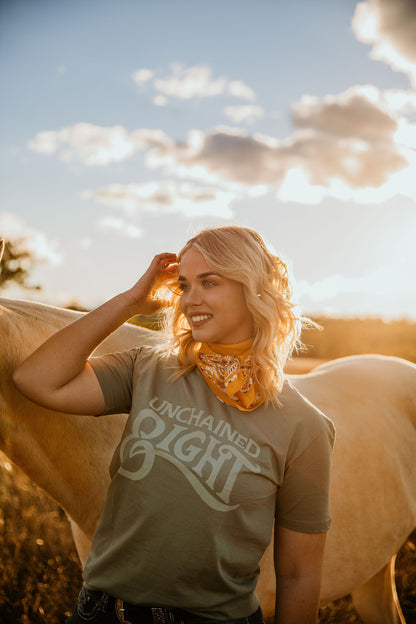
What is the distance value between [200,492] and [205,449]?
0.11 m

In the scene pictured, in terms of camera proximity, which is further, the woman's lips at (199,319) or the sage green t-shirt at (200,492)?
the woman's lips at (199,319)

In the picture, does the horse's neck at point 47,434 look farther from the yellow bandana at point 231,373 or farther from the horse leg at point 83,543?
the yellow bandana at point 231,373

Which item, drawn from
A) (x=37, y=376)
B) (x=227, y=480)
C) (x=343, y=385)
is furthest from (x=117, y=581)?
(x=343, y=385)

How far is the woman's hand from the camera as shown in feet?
5.17

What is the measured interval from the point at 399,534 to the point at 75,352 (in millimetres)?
2121

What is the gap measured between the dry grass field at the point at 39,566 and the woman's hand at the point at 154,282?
231 centimetres

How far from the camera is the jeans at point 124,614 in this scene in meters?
1.24

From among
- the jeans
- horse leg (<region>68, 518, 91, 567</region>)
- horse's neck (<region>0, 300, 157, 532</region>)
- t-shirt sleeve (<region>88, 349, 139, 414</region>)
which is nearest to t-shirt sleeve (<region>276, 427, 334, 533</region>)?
the jeans

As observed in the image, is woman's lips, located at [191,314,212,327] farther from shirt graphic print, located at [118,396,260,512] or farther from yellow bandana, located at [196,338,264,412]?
shirt graphic print, located at [118,396,260,512]

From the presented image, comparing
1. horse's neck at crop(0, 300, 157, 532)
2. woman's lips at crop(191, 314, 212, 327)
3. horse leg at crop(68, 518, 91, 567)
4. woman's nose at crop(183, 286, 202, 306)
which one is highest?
woman's nose at crop(183, 286, 202, 306)

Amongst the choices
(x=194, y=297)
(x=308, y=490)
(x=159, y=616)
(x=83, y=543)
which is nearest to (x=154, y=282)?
(x=194, y=297)

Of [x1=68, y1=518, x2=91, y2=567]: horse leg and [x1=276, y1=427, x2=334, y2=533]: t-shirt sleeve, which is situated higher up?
[x1=276, y1=427, x2=334, y2=533]: t-shirt sleeve

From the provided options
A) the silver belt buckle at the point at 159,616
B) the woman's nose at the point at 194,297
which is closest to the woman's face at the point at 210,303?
the woman's nose at the point at 194,297

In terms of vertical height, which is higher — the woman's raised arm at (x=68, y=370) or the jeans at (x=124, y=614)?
the woman's raised arm at (x=68, y=370)
